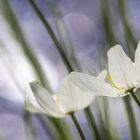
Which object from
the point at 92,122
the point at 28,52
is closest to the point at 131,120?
the point at 92,122

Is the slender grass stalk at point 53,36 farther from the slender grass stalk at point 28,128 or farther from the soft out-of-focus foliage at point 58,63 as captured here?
the slender grass stalk at point 28,128

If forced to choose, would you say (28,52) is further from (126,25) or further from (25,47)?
(126,25)

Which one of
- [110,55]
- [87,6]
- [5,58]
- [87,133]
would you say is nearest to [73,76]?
[110,55]

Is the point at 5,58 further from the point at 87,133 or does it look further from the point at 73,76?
the point at 73,76

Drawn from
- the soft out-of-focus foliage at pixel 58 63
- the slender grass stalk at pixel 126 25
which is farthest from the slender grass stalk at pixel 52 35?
the slender grass stalk at pixel 126 25

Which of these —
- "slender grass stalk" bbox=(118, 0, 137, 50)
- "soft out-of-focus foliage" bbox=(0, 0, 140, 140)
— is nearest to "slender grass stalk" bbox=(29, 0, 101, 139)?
"soft out-of-focus foliage" bbox=(0, 0, 140, 140)

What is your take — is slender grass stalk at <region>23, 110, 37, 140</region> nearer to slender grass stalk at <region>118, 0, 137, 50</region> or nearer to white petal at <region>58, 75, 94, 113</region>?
white petal at <region>58, 75, 94, 113</region>
